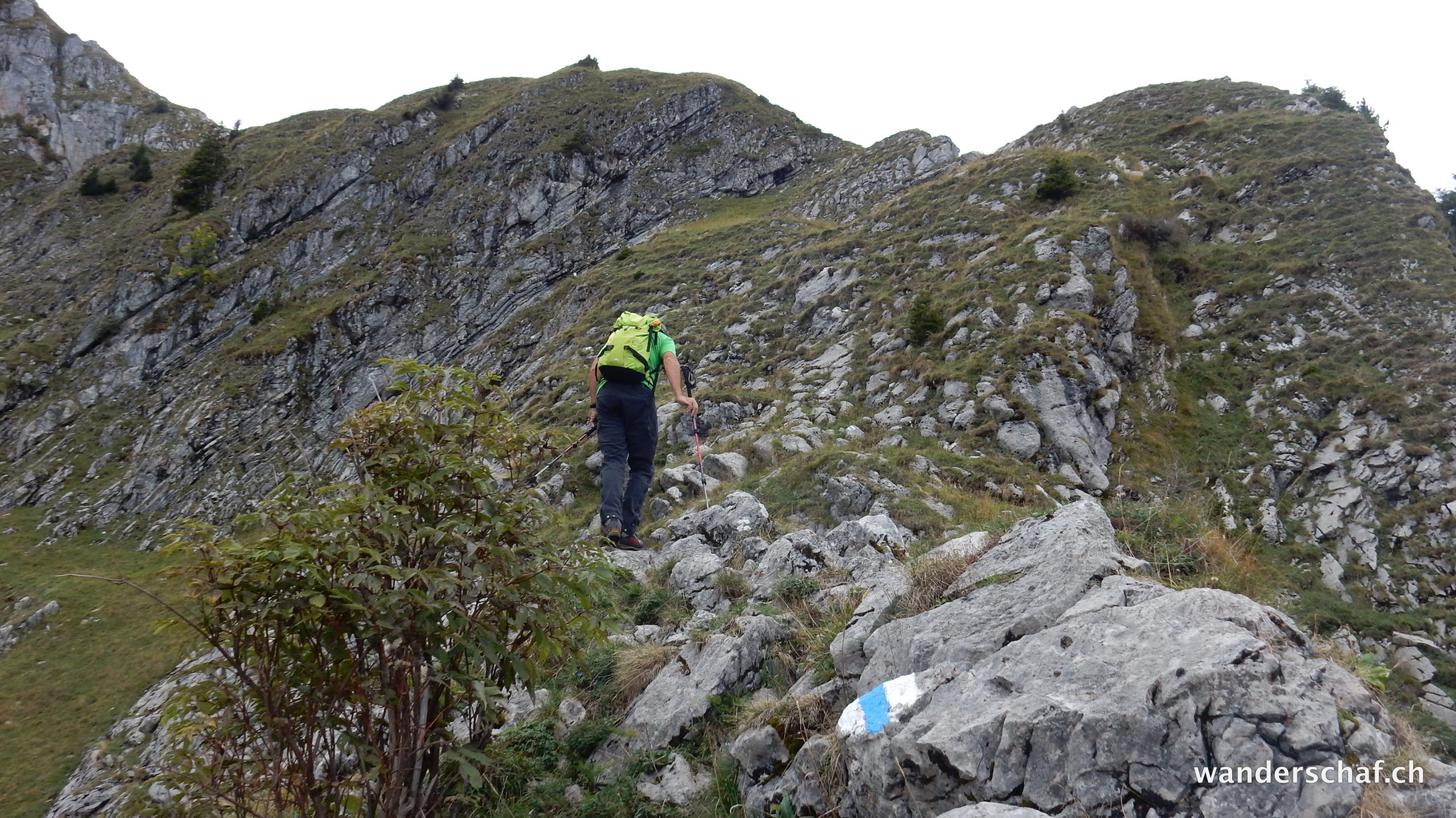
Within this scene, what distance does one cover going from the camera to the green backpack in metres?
7.40

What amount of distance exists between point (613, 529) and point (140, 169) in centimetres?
6961

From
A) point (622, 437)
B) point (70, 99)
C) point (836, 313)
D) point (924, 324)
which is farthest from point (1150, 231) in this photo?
point (70, 99)

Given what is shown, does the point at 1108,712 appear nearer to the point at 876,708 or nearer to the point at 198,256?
the point at 876,708

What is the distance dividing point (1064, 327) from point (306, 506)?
15.2m

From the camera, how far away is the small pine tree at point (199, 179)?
4747 centimetres

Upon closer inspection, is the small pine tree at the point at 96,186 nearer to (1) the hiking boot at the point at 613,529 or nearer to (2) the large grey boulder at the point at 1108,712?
(1) the hiking boot at the point at 613,529

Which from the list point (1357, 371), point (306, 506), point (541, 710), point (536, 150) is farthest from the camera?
point (536, 150)

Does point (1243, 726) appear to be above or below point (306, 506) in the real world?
below

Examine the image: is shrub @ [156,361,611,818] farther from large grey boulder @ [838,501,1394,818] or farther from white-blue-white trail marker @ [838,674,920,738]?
large grey boulder @ [838,501,1394,818]

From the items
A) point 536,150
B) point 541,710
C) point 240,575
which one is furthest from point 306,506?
point 536,150

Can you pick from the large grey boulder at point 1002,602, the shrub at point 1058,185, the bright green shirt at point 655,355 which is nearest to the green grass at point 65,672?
the bright green shirt at point 655,355

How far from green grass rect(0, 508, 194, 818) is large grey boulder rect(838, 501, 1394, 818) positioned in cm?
1175

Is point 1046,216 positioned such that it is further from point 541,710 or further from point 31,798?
point 31,798

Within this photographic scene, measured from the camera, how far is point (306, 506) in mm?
3213
